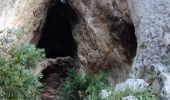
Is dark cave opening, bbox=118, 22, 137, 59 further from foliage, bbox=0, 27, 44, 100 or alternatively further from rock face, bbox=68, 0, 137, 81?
foliage, bbox=0, 27, 44, 100

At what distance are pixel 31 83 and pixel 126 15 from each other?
119 inches

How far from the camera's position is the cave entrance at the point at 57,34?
12.2m

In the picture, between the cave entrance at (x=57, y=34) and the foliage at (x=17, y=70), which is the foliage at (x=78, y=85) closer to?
the foliage at (x=17, y=70)

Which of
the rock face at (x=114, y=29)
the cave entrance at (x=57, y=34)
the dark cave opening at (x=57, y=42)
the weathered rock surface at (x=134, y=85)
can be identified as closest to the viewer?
the weathered rock surface at (x=134, y=85)

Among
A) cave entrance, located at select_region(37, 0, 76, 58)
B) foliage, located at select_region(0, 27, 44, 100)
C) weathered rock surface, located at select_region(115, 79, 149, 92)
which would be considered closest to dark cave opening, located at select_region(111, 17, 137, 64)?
foliage, located at select_region(0, 27, 44, 100)

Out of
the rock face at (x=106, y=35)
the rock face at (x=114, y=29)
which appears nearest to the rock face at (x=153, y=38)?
the rock face at (x=114, y=29)

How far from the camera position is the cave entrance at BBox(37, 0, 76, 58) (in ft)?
40.1

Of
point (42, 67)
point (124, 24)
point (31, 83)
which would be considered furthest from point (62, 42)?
point (31, 83)

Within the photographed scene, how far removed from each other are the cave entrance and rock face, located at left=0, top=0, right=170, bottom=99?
71cm

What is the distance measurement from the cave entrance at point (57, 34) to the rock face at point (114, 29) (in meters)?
0.71

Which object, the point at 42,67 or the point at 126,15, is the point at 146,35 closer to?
the point at 126,15

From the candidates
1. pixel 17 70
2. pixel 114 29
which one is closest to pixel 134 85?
pixel 17 70

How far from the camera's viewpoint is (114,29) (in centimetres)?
962

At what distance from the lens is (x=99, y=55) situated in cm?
1018
